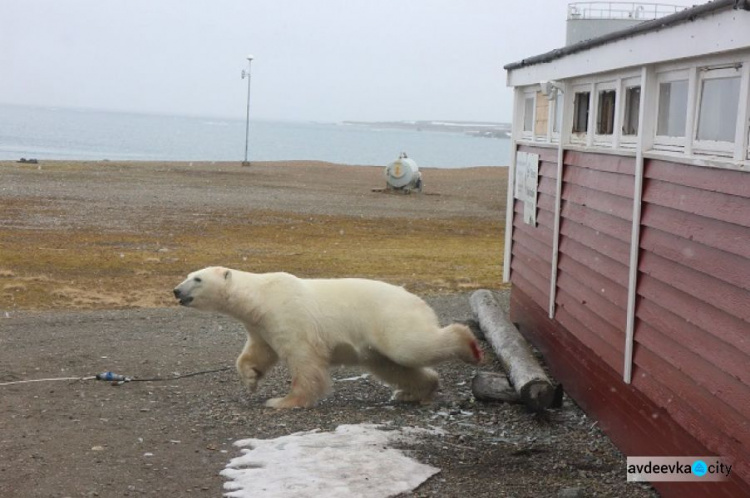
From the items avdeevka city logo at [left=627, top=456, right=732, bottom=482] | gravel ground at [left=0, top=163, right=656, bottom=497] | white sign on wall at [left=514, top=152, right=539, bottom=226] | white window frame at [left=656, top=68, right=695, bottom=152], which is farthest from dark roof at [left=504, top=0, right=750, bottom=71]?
gravel ground at [left=0, top=163, right=656, bottom=497]

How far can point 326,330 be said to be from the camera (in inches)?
348

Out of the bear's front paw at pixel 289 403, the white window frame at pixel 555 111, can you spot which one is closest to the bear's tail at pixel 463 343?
the bear's front paw at pixel 289 403

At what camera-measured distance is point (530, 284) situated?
456 inches

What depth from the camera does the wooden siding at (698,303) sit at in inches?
211

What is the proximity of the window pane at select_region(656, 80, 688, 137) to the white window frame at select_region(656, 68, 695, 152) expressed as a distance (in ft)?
0.08

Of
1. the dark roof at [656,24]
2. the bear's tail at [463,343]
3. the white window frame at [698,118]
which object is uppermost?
the dark roof at [656,24]

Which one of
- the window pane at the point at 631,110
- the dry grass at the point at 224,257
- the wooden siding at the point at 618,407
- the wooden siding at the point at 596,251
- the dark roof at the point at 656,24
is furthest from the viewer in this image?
the dry grass at the point at 224,257

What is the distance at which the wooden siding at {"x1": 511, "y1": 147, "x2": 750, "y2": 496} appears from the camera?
17.9ft

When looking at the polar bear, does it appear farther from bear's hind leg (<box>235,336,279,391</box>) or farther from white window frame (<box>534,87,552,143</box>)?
white window frame (<box>534,87,552,143</box>)

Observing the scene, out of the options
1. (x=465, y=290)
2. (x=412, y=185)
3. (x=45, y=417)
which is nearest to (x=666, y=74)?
(x=45, y=417)

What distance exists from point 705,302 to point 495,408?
338 centimetres

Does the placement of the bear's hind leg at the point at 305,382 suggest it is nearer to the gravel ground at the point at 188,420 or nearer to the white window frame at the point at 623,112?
the gravel ground at the point at 188,420

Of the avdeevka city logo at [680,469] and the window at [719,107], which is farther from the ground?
the window at [719,107]

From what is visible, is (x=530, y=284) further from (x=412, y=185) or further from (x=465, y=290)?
(x=412, y=185)
